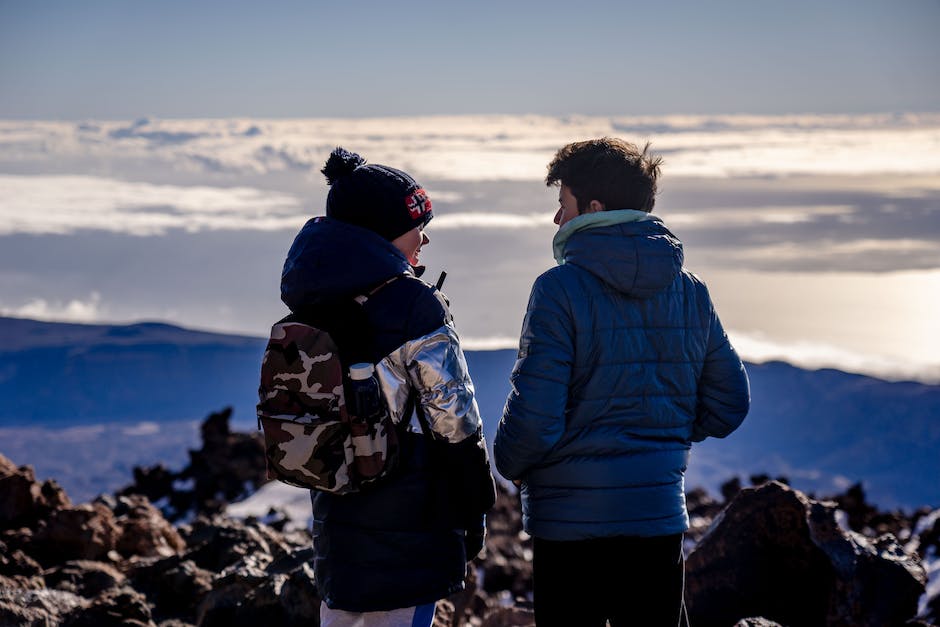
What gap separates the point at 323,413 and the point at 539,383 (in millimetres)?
844

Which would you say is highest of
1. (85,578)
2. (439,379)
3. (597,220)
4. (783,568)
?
(597,220)

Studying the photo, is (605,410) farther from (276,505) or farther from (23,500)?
(276,505)

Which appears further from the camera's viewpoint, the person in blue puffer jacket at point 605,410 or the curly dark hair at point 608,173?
the curly dark hair at point 608,173

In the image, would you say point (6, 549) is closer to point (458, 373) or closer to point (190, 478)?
point (458, 373)

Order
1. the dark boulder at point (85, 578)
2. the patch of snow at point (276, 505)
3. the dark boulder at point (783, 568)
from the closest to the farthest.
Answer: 1. the dark boulder at point (783, 568)
2. the dark boulder at point (85, 578)
3. the patch of snow at point (276, 505)

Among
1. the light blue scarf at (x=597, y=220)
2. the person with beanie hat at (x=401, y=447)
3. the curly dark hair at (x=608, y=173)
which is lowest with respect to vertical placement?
the person with beanie hat at (x=401, y=447)

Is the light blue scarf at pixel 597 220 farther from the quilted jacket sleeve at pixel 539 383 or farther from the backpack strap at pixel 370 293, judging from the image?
the backpack strap at pixel 370 293

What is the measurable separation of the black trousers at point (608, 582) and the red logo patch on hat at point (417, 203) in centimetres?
139

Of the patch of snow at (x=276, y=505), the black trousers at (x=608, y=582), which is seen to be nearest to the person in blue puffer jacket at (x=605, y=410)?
the black trousers at (x=608, y=582)

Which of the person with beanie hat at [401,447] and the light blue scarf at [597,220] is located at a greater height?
the light blue scarf at [597,220]

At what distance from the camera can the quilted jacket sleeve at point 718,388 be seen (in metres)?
4.69

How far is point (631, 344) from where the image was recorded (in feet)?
14.3

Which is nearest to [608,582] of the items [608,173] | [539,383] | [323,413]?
[539,383]

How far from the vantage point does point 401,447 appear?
4.34 metres
